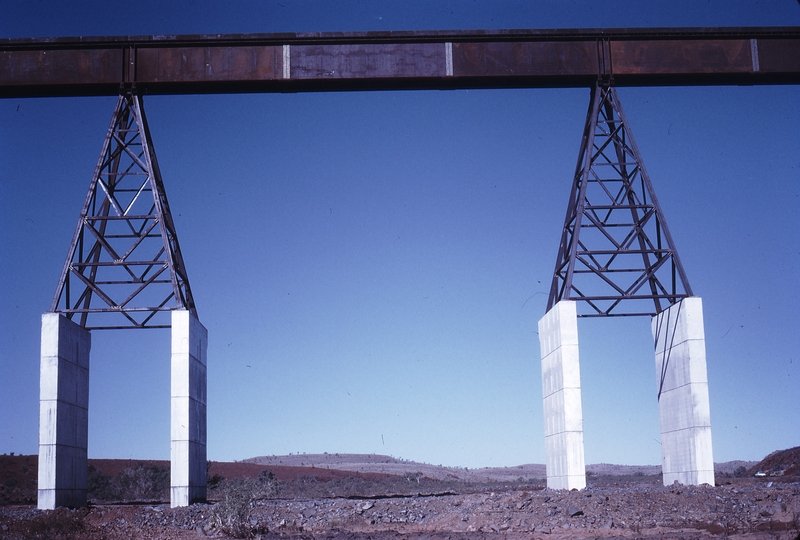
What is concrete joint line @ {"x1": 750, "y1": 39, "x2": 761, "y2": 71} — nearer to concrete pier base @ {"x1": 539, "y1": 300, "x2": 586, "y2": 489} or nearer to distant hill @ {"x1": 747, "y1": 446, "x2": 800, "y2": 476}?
concrete pier base @ {"x1": 539, "y1": 300, "x2": 586, "y2": 489}

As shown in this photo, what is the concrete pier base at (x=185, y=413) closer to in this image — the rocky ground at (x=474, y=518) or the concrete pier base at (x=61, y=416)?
the rocky ground at (x=474, y=518)

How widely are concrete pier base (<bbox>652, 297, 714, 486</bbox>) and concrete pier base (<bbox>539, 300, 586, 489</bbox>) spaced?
3.05m

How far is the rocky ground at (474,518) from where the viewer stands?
726 inches

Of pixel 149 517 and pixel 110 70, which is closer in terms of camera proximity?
pixel 149 517

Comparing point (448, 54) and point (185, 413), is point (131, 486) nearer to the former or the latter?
point (185, 413)

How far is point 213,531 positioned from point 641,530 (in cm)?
918

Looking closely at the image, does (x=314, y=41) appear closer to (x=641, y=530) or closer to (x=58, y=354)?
(x=58, y=354)

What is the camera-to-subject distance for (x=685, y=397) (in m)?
24.4

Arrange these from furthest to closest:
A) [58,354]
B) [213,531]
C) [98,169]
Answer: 1. [98,169]
2. [58,354]
3. [213,531]

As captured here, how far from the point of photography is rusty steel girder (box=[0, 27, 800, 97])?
982 inches

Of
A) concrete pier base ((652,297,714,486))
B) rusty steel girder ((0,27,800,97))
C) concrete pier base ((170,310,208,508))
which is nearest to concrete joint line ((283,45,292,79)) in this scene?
rusty steel girder ((0,27,800,97))

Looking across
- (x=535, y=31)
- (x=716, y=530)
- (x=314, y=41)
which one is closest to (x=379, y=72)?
(x=314, y=41)

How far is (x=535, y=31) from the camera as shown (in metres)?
25.1

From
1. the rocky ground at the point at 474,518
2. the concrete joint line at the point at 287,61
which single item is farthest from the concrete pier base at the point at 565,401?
the concrete joint line at the point at 287,61
